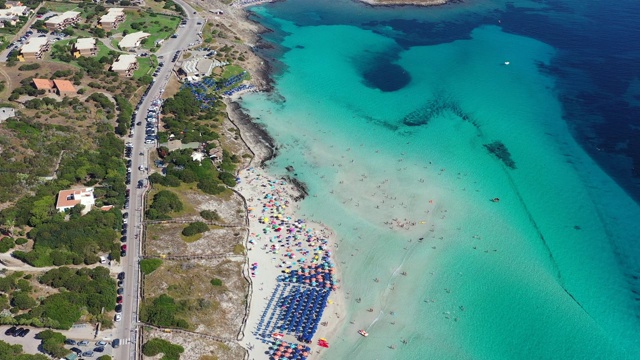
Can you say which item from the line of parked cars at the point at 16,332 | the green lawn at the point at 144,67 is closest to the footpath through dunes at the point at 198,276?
the line of parked cars at the point at 16,332

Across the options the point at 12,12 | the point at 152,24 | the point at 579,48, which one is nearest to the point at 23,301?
the point at 152,24

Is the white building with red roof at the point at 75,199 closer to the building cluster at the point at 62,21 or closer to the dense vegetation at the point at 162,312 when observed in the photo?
the dense vegetation at the point at 162,312

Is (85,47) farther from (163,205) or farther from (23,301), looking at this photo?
(23,301)

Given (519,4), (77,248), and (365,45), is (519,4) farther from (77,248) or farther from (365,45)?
(77,248)

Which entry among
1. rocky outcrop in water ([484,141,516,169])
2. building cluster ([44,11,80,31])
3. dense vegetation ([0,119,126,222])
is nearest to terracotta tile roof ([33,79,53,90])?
dense vegetation ([0,119,126,222])

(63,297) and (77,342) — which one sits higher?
(63,297)

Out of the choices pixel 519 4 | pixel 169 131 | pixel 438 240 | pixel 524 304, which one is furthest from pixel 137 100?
pixel 519 4
